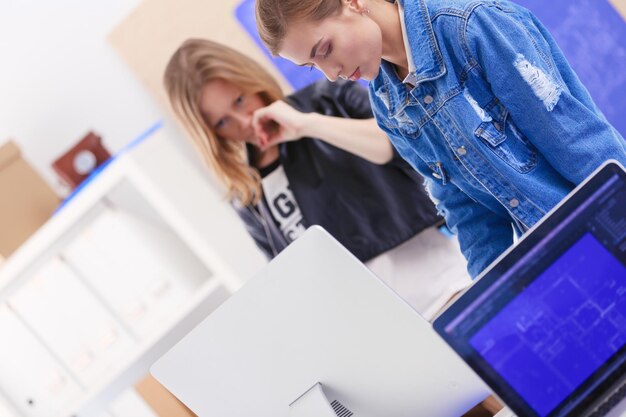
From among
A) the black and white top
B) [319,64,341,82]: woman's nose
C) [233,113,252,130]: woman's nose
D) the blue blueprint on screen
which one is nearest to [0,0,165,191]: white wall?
[233,113,252,130]: woman's nose

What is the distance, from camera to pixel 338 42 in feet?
4.43

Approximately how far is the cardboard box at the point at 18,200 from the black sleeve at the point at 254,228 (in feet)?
2.10

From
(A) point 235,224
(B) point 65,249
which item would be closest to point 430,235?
(A) point 235,224

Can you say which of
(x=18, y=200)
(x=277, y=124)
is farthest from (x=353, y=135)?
(x=18, y=200)

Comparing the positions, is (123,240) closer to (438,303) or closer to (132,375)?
(132,375)

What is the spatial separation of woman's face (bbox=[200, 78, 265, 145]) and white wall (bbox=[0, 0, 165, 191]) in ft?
1.45

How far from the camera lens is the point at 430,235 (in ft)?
7.06

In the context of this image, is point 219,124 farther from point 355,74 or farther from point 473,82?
point 473,82

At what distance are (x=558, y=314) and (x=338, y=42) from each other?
0.61 metres

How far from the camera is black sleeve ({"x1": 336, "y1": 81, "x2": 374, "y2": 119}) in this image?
2.17m

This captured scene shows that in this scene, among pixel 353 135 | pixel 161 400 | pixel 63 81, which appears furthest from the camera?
pixel 63 81

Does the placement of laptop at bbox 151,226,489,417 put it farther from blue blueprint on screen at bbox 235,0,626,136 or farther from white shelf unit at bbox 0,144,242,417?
blue blueprint on screen at bbox 235,0,626,136

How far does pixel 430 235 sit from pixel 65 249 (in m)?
1.05

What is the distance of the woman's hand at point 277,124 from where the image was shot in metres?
2.20
